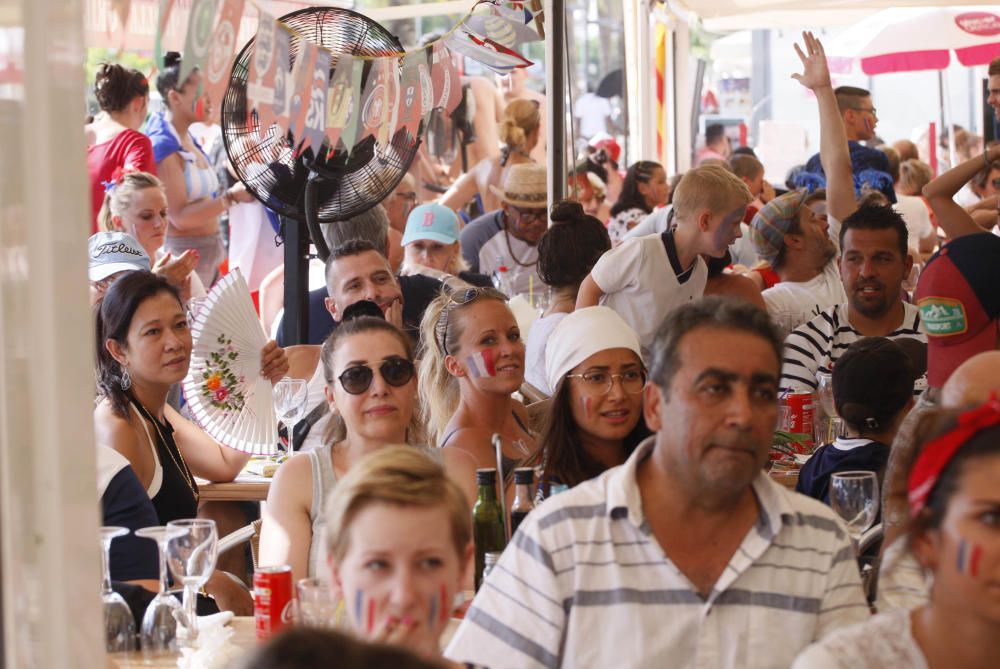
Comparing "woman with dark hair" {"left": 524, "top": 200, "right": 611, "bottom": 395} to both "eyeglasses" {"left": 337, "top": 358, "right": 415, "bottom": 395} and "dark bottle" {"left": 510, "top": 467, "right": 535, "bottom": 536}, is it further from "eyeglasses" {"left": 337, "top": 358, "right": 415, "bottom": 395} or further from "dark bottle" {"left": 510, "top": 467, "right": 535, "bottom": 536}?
"dark bottle" {"left": 510, "top": 467, "right": 535, "bottom": 536}

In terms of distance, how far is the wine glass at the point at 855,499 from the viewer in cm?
320

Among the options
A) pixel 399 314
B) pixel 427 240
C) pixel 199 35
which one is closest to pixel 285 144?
pixel 399 314

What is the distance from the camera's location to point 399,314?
5.44 metres

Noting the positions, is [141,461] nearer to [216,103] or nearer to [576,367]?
[216,103]

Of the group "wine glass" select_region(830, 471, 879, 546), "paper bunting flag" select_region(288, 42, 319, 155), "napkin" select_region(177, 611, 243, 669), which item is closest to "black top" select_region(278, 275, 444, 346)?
"paper bunting flag" select_region(288, 42, 319, 155)

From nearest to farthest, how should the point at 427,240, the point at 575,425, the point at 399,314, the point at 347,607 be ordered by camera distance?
the point at 347,607 → the point at 575,425 → the point at 399,314 → the point at 427,240

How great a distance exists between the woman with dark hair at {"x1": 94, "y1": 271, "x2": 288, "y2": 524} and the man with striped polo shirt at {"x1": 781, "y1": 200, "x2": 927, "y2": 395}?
2.28 metres

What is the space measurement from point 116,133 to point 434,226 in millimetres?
1662

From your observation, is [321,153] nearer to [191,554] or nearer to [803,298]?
[803,298]

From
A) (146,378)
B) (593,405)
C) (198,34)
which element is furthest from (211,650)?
(146,378)

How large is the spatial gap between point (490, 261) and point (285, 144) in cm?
300

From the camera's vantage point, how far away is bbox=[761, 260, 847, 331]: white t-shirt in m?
5.94

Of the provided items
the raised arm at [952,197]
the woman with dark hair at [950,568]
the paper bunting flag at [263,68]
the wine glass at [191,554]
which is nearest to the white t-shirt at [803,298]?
the raised arm at [952,197]

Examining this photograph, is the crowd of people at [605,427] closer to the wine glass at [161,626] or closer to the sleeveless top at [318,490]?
the sleeveless top at [318,490]
